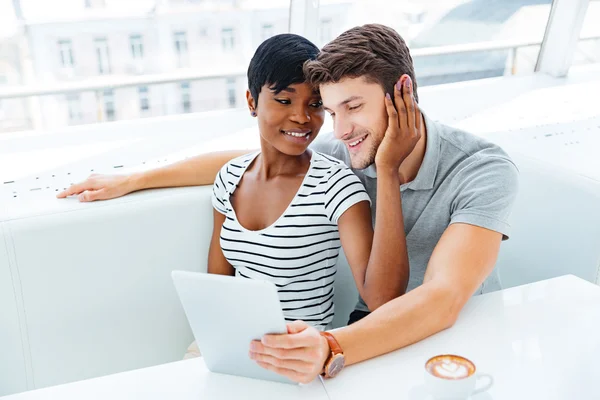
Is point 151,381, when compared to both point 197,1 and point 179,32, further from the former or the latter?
point 179,32

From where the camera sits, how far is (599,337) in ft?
3.71

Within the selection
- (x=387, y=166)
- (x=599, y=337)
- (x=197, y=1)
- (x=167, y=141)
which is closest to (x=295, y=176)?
(x=387, y=166)

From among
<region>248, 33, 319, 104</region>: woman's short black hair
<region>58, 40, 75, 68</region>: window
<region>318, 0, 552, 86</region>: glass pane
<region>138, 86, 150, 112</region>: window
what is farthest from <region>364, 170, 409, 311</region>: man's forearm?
<region>138, 86, 150, 112</region>: window

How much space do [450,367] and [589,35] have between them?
3.61m

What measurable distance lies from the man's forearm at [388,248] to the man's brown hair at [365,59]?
0.72 feet

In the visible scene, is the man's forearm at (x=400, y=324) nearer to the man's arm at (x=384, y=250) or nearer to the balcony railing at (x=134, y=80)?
the man's arm at (x=384, y=250)

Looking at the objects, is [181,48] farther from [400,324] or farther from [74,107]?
[400,324]

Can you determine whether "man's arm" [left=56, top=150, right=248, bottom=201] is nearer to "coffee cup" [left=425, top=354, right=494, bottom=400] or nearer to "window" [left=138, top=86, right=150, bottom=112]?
"coffee cup" [left=425, top=354, right=494, bottom=400]

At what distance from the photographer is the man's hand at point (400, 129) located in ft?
4.66

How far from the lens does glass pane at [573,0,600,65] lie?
3.65 meters

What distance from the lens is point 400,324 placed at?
114 centimetres

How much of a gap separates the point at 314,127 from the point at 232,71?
1.75 m

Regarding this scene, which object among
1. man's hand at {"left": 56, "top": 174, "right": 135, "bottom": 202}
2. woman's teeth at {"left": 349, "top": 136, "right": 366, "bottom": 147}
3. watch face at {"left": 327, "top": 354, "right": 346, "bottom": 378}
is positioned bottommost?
man's hand at {"left": 56, "top": 174, "right": 135, "bottom": 202}

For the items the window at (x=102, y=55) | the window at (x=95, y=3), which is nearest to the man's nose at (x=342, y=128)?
the window at (x=95, y=3)
